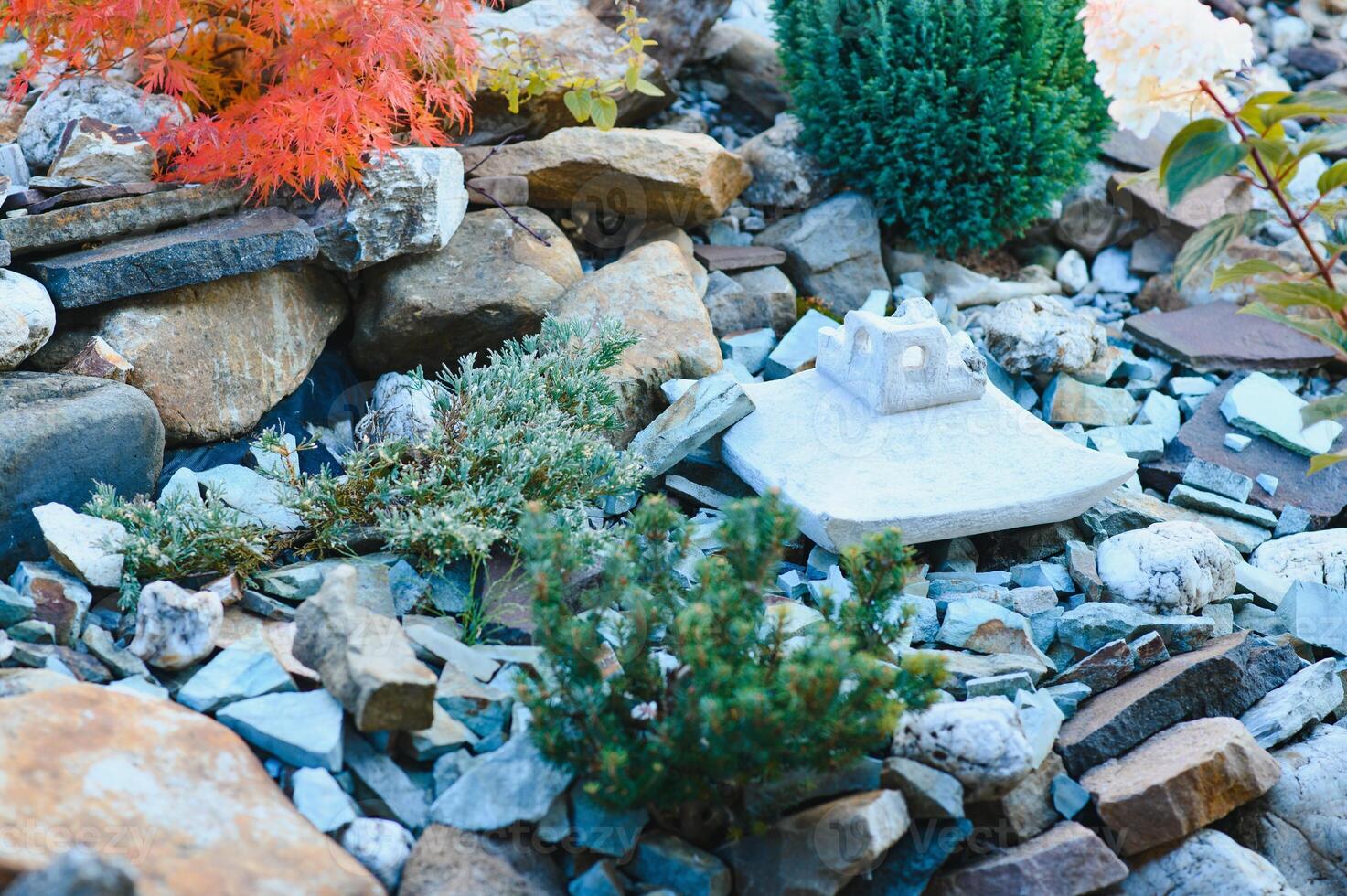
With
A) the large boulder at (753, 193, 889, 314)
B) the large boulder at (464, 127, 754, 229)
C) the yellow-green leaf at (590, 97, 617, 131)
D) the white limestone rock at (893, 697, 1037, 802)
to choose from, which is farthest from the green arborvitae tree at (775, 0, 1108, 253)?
the white limestone rock at (893, 697, 1037, 802)

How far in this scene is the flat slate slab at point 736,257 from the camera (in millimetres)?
5035

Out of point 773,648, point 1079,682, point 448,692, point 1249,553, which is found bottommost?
point 1249,553

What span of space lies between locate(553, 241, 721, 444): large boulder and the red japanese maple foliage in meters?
0.84

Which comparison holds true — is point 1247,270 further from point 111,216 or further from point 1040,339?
point 111,216

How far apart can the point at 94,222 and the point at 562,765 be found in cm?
255

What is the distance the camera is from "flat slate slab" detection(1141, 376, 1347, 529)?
4.09 meters

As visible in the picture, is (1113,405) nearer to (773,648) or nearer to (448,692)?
(773,648)

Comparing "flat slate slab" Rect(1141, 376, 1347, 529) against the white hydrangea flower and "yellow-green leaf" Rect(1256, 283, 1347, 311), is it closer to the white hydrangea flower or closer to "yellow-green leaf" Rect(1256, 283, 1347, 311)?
"yellow-green leaf" Rect(1256, 283, 1347, 311)

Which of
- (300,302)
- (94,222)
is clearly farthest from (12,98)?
(300,302)

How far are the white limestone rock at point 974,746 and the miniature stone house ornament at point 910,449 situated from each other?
97 centimetres

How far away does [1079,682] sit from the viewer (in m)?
2.94

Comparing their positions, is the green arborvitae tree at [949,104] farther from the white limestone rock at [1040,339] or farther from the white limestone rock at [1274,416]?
the white limestone rock at [1274,416]

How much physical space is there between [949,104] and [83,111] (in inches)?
139

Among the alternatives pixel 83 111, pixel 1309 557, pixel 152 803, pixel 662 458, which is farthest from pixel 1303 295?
pixel 83 111
